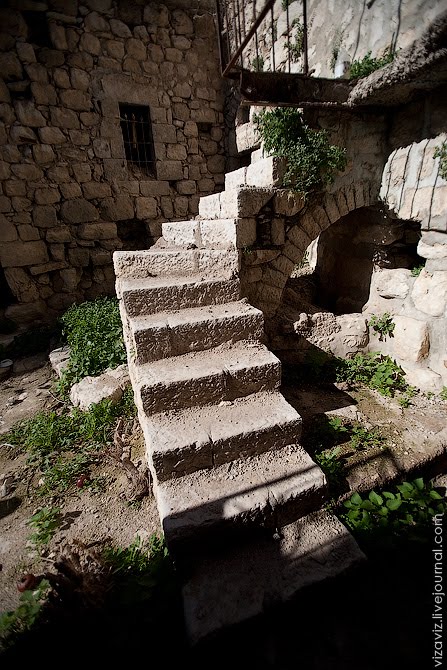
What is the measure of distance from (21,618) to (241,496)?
1.33 metres

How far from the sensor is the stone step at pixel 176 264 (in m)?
2.89

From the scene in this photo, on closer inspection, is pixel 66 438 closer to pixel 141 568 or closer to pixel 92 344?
pixel 92 344

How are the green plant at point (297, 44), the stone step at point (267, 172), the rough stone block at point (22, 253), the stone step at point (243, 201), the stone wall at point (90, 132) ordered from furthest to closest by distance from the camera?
the rough stone block at point (22, 253)
the stone wall at point (90, 132)
the green plant at point (297, 44)
the stone step at point (267, 172)
the stone step at point (243, 201)

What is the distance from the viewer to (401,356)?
3.84 meters

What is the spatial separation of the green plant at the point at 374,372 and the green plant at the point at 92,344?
2755mm

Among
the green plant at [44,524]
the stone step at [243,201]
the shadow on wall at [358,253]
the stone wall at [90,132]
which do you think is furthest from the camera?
the stone wall at [90,132]

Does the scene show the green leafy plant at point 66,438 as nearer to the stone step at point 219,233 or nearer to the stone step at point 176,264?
the stone step at point 176,264

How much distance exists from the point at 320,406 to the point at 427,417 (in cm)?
102

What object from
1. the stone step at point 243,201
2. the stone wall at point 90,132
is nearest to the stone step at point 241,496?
the stone step at point 243,201

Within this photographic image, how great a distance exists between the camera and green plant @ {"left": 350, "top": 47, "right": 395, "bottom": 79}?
2.92 metres

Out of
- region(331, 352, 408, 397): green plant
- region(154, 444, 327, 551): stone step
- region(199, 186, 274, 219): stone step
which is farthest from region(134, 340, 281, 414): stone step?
region(331, 352, 408, 397): green plant

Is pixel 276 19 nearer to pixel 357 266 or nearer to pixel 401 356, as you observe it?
pixel 357 266

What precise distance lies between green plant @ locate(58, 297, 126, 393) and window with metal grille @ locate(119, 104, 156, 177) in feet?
10.6

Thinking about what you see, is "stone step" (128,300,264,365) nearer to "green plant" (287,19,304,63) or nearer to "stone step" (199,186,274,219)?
"stone step" (199,186,274,219)
